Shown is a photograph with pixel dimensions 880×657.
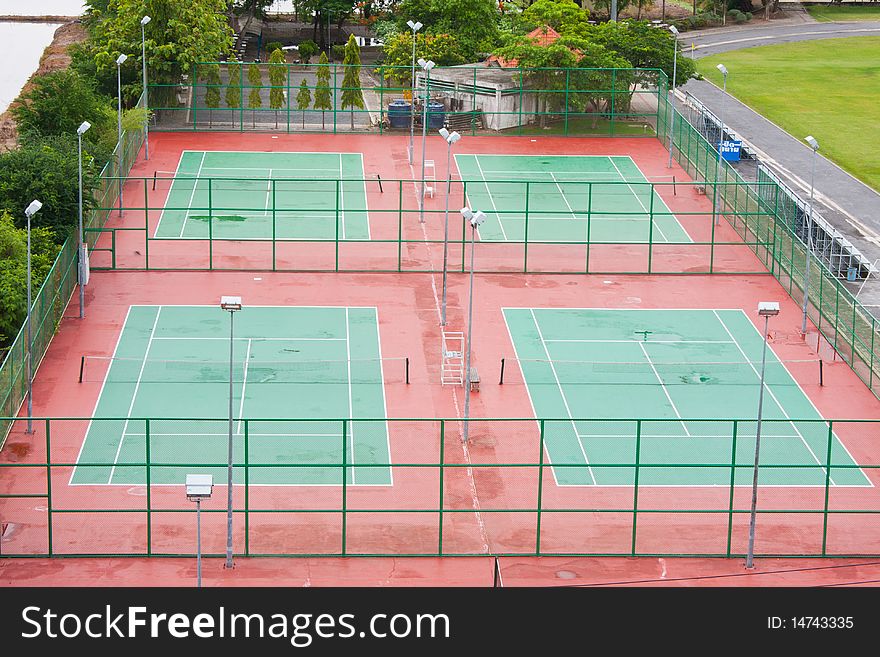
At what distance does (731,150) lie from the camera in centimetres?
7206

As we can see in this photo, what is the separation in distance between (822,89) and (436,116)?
86.6 feet

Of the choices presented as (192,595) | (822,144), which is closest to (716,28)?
(822,144)

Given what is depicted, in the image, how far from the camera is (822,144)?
259ft

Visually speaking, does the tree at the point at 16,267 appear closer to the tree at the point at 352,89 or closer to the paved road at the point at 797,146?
the paved road at the point at 797,146

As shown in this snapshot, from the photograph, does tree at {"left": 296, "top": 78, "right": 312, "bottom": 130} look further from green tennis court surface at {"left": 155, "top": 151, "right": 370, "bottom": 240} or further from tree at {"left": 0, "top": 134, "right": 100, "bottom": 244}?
tree at {"left": 0, "top": 134, "right": 100, "bottom": 244}

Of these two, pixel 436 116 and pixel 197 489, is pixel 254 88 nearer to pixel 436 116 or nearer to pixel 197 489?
pixel 436 116

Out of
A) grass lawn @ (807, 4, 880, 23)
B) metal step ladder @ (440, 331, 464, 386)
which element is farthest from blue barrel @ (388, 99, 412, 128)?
grass lawn @ (807, 4, 880, 23)

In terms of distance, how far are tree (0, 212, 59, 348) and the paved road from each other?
2686 cm

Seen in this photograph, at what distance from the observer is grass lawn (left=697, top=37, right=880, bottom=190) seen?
78.8m

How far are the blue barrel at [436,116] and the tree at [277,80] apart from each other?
7.00 meters

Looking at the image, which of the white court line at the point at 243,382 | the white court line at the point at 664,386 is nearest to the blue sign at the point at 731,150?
the white court line at the point at 664,386

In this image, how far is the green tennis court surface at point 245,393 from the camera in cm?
4088

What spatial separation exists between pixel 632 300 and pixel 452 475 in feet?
52.7

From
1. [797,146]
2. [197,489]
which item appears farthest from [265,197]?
[197,489]
